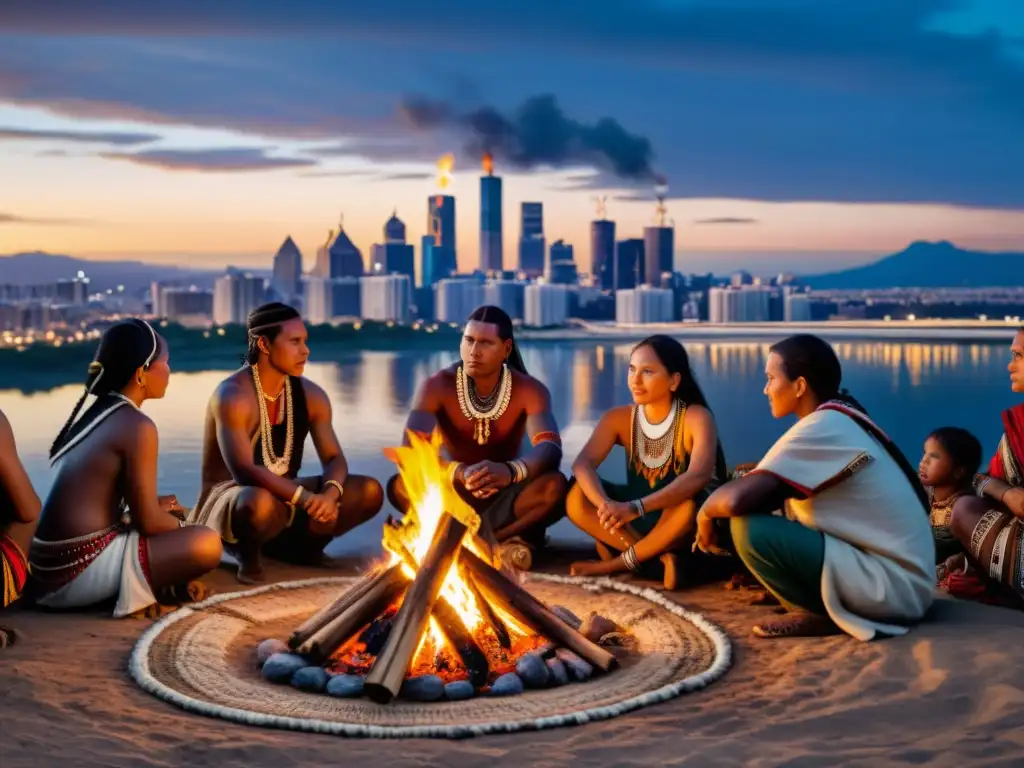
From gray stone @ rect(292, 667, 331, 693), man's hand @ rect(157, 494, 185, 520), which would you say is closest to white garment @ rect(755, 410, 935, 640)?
gray stone @ rect(292, 667, 331, 693)

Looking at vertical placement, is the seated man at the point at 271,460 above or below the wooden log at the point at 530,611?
above

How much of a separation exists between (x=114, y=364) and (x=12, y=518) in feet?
2.73

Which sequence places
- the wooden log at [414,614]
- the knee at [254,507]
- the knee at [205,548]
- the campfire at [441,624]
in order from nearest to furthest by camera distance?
the wooden log at [414,614], the campfire at [441,624], the knee at [205,548], the knee at [254,507]

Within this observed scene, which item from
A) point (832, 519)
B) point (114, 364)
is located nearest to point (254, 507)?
point (114, 364)

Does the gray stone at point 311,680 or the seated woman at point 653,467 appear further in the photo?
the seated woman at point 653,467

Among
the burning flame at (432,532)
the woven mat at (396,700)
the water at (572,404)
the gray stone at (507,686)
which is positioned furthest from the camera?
the water at (572,404)

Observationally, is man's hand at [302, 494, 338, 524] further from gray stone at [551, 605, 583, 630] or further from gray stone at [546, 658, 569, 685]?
gray stone at [546, 658, 569, 685]

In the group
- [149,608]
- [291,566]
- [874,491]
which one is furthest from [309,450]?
[874,491]

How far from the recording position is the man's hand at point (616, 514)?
6.27 metres

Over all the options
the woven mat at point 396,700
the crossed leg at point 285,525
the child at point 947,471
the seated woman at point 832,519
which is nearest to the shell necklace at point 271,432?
the crossed leg at point 285,525

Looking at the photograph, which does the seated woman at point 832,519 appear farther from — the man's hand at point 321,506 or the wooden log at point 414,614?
the man's hand at point 321,506

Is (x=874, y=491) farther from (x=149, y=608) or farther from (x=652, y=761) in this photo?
(x=149, y=608)

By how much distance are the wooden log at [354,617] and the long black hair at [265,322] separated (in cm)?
207

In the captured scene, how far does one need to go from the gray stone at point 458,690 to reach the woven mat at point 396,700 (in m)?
0.04
